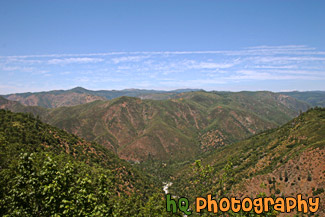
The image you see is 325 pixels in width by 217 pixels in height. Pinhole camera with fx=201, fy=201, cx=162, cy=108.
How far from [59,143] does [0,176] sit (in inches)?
3626

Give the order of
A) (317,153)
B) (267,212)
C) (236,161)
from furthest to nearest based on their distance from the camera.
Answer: (236,161)
(317,153)
(267,212)

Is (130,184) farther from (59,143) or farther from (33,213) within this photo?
(33,213)

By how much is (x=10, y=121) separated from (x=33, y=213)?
10725 centimetres

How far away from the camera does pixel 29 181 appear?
1405cm

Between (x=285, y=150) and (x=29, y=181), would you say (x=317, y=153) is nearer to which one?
(x=285, y=150)

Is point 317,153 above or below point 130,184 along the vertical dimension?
above

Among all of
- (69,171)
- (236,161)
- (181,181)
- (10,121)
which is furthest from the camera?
(181,181)

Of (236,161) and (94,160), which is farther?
(236,161)

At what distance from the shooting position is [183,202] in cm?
1769

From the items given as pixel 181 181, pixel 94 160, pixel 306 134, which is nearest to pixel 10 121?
pixel 94 160

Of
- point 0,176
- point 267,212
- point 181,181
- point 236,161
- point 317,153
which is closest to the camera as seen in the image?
point 267,212

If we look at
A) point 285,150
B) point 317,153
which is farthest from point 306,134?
point 317,153

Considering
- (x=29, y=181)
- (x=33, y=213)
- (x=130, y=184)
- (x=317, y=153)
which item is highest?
(x=29, y=181)

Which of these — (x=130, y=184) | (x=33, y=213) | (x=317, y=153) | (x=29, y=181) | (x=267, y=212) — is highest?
(x=29, y=181)
